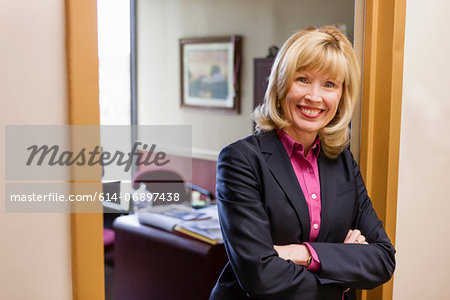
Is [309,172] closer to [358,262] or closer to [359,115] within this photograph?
[358,262]

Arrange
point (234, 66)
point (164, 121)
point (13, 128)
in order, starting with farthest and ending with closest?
point (164, 121) < point (234, 66) < point (13, 128)

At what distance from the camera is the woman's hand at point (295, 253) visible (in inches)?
56.2

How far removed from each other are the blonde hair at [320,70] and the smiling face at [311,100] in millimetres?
22

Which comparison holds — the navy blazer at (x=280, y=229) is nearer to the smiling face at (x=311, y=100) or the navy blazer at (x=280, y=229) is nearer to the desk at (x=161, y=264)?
the smiling face at (x=311, y=100)

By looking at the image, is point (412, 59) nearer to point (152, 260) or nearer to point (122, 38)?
point (152, 260)

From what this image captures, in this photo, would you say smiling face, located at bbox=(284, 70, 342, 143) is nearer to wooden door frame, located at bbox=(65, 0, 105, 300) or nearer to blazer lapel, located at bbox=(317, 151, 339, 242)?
blazer lapel, located at bbox=(317, 151, 339, 242)

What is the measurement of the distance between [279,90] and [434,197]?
113 centimetres

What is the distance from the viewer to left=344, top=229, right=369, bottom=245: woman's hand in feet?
5.10

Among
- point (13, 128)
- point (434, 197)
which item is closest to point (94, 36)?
point (13, 128)

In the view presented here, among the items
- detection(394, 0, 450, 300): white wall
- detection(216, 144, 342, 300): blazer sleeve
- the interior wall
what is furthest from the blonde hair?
the interior wall

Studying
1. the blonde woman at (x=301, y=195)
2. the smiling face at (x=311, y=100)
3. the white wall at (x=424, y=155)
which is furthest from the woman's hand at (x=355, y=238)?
the white wall at (x=424, y=155)

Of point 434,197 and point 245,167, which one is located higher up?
point 245,167

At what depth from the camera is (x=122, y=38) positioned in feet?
18.6

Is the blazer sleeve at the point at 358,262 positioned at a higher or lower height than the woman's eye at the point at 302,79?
lower
